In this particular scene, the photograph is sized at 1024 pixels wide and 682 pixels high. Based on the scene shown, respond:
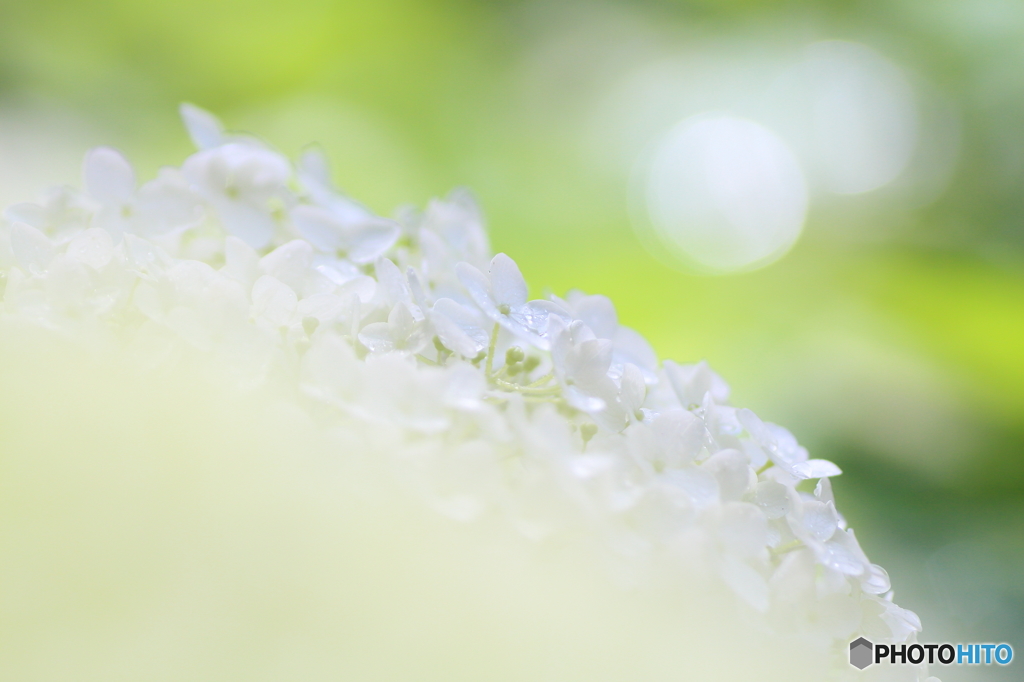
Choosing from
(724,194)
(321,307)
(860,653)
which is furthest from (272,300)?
(724,194)

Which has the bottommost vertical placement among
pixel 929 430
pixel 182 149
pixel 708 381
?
pixel 708 381

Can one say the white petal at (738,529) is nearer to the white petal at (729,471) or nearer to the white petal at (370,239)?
the white petal at (729,471)

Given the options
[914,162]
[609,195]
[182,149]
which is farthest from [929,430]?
[182,149]

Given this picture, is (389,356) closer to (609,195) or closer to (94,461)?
(94,461)

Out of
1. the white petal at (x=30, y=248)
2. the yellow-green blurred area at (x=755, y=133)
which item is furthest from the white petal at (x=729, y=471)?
the yellow-green blurred area at (x=755, y=133)

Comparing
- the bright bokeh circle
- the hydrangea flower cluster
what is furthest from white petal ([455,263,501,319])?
the bright bokeh circle

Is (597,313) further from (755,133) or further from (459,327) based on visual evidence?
(755,133)

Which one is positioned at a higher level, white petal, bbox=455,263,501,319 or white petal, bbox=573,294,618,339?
white petal, bbox=573,294,618,339

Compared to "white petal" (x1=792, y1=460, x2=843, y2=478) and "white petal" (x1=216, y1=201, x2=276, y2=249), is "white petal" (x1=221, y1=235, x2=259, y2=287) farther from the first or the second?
"white petal" (x1=792, y1=460, x2=843, y2=478)
